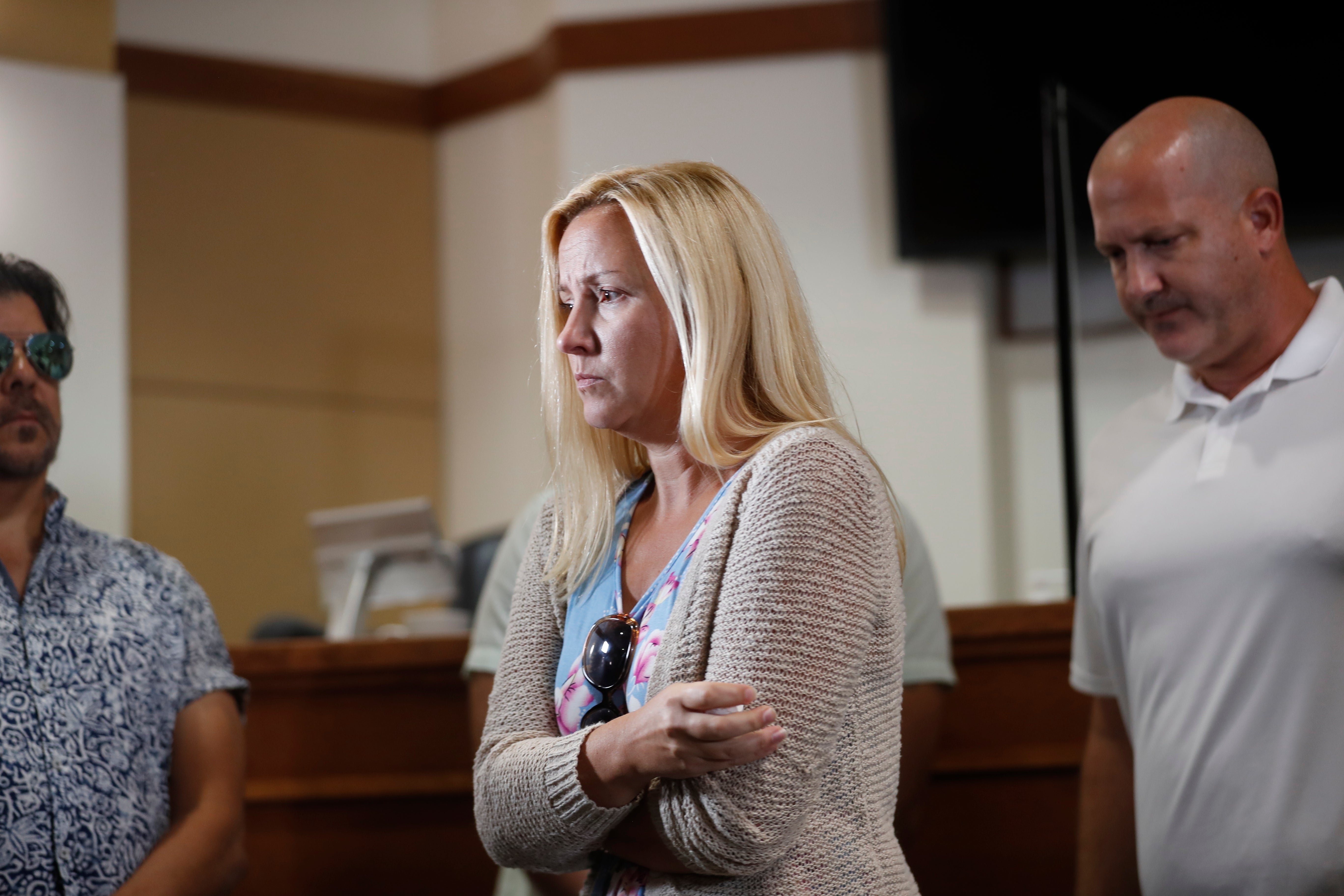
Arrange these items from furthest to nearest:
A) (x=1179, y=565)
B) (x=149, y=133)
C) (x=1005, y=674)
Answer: (x=149, y=133) → (x=1005, y=674) → (x=1179, y=565)

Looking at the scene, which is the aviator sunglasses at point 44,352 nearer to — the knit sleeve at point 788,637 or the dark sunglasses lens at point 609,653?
the dark sunglasses lens at point 609,653

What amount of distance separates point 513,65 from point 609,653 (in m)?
4.39

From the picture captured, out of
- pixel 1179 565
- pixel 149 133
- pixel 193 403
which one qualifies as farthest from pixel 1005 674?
pixel 149 133

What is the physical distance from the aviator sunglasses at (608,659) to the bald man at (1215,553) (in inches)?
33.5

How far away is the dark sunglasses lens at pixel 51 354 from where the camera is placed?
169cm

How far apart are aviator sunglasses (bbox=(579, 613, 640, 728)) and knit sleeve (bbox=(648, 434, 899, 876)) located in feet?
0.33

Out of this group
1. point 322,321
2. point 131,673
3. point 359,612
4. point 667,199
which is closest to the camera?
point 667,199

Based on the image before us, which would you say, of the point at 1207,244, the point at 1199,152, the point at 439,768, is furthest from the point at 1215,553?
the point at 439,768

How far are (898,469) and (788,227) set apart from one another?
0.94 metres

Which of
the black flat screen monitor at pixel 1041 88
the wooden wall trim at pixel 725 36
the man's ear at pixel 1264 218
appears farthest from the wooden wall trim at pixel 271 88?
the man's ear at pixel 1264 218

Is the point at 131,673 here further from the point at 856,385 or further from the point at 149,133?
the point at 149,133

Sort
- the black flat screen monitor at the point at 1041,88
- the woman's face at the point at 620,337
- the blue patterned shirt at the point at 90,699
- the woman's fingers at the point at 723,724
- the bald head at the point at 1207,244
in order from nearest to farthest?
the woman's fingers at the point at 723,724 → the woman's face at the point at 620,337 → the blue patterned shirt at the point at 90,699 → the bald head at the point at 1207,244 → the black flat screen monitor at the point at 1041,88

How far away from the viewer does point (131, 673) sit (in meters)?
1.66

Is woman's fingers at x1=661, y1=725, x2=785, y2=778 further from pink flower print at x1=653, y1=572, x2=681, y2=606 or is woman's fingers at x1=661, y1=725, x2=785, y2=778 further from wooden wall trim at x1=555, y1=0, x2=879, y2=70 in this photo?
wooden wall trim at x1=555, y1=0, x2=879, y2=70
